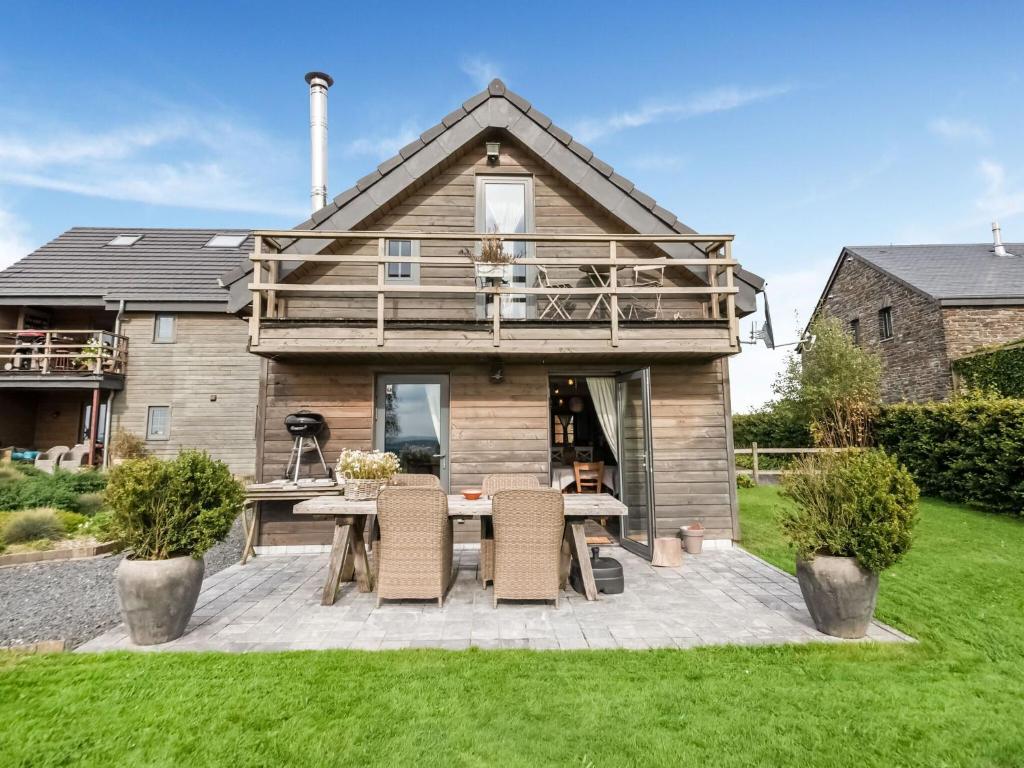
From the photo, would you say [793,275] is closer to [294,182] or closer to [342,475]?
[294,182]

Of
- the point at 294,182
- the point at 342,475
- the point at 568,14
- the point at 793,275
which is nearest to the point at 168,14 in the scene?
the point at 294,182

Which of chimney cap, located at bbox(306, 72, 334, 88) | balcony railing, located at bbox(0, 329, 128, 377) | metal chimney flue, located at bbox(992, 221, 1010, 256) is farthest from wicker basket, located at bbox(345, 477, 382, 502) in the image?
metal chimney flue, located at bbox(992, 221, 1010, 256)

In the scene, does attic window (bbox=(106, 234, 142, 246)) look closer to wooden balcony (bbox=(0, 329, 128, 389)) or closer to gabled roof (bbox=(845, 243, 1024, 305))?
wooden balcony (bbox=(0, 329, 128, 389))

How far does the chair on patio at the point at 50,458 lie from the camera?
1230 cm

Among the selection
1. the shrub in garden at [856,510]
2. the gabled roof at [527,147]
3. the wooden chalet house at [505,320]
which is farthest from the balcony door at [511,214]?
the shrub in garden at [856,510]

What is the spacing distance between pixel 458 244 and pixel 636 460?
410 centimetres

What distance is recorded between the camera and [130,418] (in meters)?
13.8

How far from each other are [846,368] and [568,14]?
1317 centimetres

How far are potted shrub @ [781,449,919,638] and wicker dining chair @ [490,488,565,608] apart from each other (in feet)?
5.98

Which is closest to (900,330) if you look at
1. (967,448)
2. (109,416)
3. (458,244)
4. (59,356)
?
(967,448)

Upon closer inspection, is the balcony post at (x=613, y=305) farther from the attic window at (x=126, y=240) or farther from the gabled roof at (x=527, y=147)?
the attic window at (x=126, y=240)

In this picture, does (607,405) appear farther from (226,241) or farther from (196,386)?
(226,241)

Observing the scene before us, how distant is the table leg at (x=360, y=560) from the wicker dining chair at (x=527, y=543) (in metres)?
1.41

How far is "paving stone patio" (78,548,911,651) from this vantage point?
3748 millimetres
